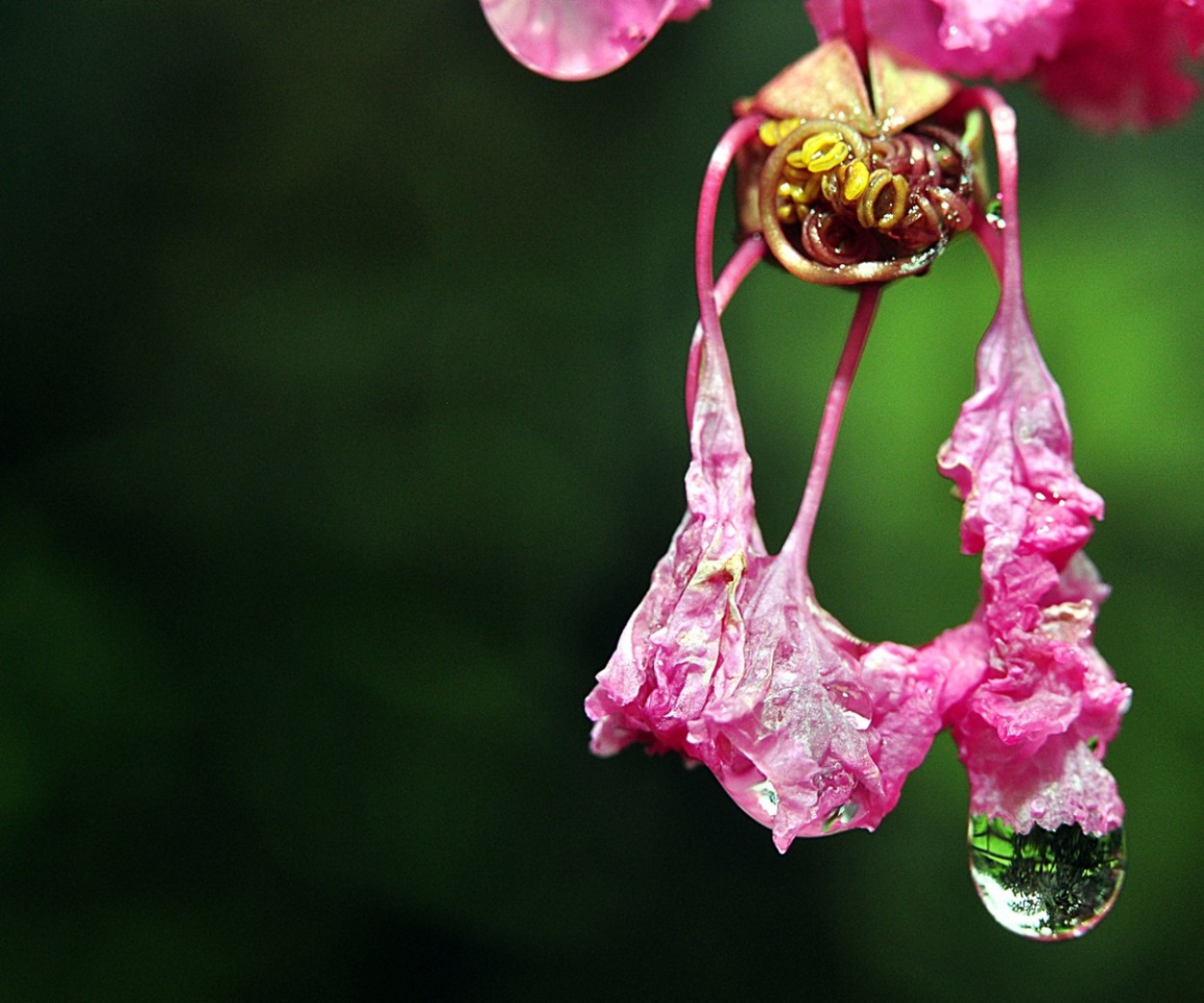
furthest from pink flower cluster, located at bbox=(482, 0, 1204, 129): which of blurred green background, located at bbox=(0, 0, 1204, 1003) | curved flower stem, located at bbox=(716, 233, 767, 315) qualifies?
blurred green background, located at bbox=(0, 0, 1204, 1003)

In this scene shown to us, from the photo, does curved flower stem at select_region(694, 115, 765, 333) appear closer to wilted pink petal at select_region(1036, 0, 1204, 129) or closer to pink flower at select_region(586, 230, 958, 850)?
pink flower at select_region(586, 230, 958, 850)

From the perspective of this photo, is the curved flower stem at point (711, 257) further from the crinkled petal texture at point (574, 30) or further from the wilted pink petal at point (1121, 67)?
the wilted pink petal at point (1121, 67)

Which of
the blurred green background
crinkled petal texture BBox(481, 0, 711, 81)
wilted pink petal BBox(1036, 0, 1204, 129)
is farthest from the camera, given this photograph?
the blurred green background

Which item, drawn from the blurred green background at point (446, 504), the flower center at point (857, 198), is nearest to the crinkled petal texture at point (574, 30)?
the flower center at point (857, 198)

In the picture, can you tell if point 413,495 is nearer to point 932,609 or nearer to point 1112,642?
point 932,609

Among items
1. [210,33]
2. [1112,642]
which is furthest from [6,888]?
[1112,642]

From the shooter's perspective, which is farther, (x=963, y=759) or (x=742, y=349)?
(x=742, y=349)
